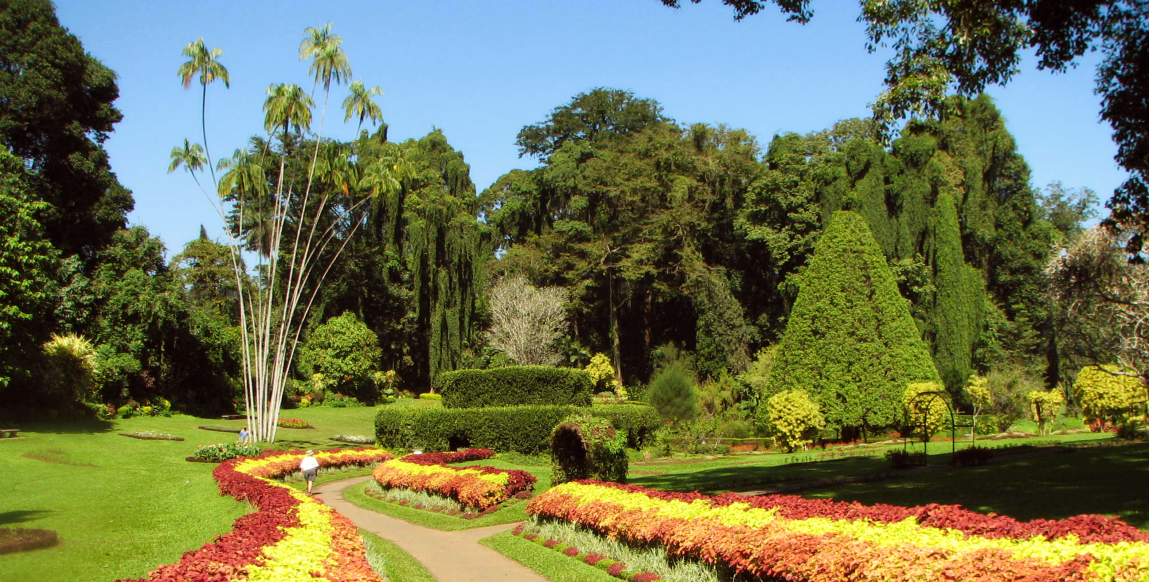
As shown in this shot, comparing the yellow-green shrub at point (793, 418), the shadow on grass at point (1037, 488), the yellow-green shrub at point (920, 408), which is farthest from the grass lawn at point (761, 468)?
the shadow on grass at point (1037, 488)

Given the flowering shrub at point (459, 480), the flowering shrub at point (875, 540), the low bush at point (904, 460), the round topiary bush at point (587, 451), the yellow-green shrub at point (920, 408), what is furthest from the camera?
the yellow-green shrub at point (920, 408)

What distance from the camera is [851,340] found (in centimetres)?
2878

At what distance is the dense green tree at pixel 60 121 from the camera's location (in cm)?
3528

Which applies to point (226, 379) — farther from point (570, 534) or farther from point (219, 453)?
point (570, 534)

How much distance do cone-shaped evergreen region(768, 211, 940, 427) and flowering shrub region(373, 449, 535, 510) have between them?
46.3 ft

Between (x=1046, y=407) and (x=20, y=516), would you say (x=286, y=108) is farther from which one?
(x=1046, y=407)

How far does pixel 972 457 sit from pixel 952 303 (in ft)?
72.8

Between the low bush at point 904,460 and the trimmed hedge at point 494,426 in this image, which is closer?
the low bush at point 904,460

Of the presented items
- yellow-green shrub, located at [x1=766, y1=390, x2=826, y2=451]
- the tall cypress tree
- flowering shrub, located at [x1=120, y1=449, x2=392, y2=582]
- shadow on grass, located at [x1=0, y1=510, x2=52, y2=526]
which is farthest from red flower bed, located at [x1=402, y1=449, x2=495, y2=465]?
the tall cypress tree

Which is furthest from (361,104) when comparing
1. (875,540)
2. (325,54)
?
(875,540)

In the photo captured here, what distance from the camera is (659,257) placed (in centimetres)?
4778

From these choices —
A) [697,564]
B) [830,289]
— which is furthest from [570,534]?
[830,289]

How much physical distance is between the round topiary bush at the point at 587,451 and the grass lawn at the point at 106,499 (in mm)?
5966

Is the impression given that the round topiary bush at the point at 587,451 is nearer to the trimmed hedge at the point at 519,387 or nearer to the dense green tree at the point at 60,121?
the trimmed hedge at the point at 519,387
